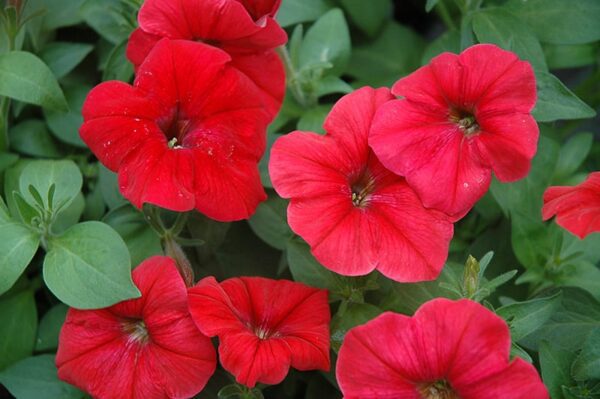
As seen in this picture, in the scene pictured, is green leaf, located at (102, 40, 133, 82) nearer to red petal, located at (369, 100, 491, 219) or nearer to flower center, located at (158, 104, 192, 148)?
flower center, located at (158, 104, 192, 148)

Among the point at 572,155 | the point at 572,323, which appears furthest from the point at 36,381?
the point at 572,155

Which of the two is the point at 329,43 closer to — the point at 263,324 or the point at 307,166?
the point at 307,166

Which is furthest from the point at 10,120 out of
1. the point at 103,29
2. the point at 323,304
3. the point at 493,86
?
the point at 493,86

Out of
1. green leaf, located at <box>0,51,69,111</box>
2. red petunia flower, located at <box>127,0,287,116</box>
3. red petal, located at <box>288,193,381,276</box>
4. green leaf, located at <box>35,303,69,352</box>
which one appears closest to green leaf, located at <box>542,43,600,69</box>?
red petunia flower, located at <box>127,0,287,116</box>

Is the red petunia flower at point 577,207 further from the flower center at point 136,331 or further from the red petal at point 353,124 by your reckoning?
the flower center at point 136,331

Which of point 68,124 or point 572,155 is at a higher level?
point 572,155

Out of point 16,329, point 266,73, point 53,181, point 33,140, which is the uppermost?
point 266,73
